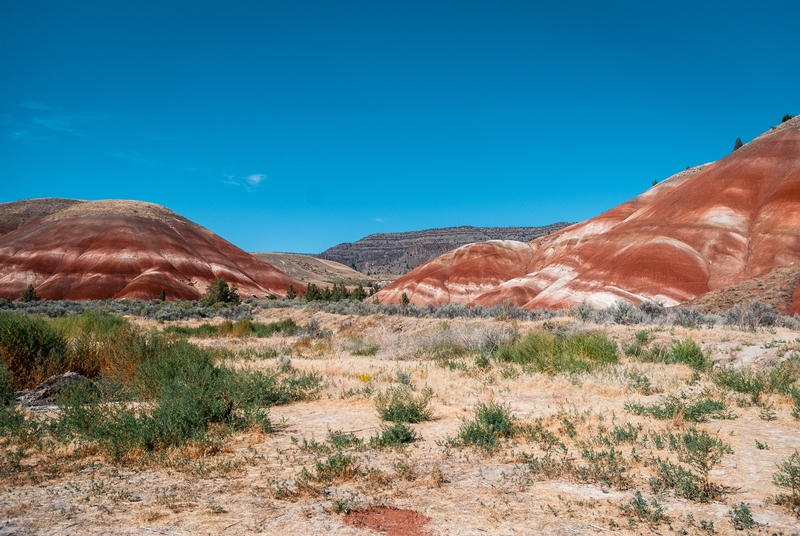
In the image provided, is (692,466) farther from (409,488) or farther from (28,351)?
(28,351)

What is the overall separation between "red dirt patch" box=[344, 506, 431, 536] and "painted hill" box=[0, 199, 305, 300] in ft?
199

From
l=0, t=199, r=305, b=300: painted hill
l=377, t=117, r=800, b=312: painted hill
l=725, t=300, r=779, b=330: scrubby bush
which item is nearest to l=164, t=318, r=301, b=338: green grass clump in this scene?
l=725, t=300, r=779, b=330: scrubby bush

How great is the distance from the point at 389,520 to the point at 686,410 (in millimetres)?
4961

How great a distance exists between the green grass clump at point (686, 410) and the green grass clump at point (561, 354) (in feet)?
10.8

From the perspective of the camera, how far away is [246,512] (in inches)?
163

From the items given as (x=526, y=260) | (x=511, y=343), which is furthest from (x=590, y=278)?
(x=511, y=343)

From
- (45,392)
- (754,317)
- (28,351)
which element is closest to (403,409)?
(45,392)

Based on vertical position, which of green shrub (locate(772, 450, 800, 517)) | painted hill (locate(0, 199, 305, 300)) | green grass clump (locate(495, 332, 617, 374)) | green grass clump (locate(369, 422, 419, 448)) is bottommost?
green shrub (locate(772, 450, 800, 517))

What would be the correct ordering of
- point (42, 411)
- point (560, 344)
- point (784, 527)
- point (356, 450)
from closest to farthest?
point (784, 527)
point (356, 450)
point (42, 411)
point (560, 344)

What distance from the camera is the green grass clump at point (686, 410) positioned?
6824 millimetres

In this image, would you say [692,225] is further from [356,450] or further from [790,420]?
[356,450]

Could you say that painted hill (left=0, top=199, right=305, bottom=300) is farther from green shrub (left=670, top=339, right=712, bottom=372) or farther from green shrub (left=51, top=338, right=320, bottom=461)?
green shrub (left=670, top=339, right=712, bottom=372)

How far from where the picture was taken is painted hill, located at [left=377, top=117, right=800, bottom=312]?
36.1 meters

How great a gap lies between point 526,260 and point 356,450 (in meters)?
58.1
